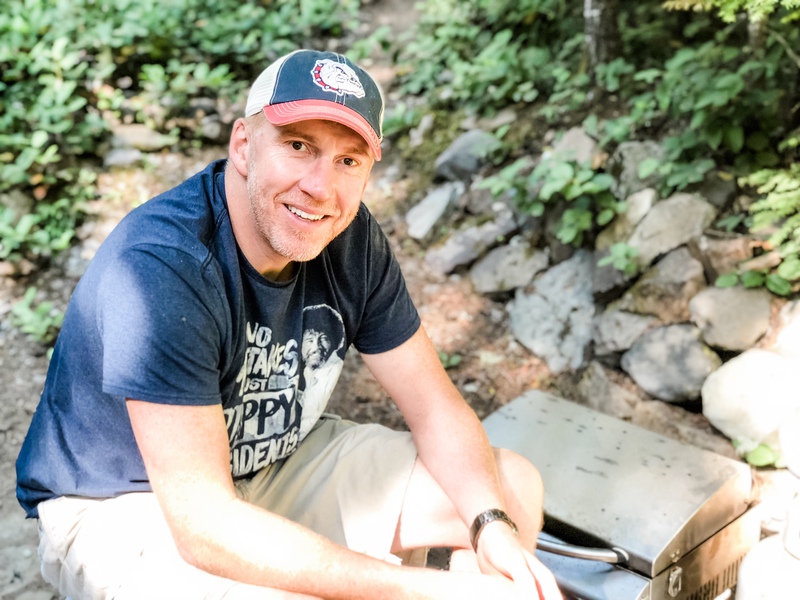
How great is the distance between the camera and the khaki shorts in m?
1.68

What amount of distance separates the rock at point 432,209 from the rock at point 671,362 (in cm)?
165

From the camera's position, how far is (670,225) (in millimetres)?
3629

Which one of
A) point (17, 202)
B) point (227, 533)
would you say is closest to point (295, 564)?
point (227, 533)

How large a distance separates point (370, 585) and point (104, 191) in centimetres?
380

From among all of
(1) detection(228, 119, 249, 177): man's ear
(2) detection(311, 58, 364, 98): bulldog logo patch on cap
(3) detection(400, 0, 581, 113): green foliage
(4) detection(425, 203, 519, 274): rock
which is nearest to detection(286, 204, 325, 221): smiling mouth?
(1) detection(228, 119, 249, 177): man's ear

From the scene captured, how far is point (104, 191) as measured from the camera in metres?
4.67

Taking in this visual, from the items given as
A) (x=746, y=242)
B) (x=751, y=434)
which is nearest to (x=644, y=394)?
(x=751, y=434)

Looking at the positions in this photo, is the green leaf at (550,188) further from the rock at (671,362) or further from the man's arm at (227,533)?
the man's arm at (227,533)

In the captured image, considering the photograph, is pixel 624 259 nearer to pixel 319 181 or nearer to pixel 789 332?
pixel 789 332

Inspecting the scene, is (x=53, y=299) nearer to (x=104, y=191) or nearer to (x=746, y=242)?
(x=104, y=191)

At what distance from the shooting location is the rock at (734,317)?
10.5 feet

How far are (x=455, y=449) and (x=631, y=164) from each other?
8.19 feet

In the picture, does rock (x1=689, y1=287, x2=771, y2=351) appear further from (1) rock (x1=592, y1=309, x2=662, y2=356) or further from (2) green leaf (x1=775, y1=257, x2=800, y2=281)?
(1) rock (x1=592, y1=309, x2=662, y2=356)

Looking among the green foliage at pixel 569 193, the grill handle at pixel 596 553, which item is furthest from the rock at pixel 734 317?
the grill handle at pixel 596 553
